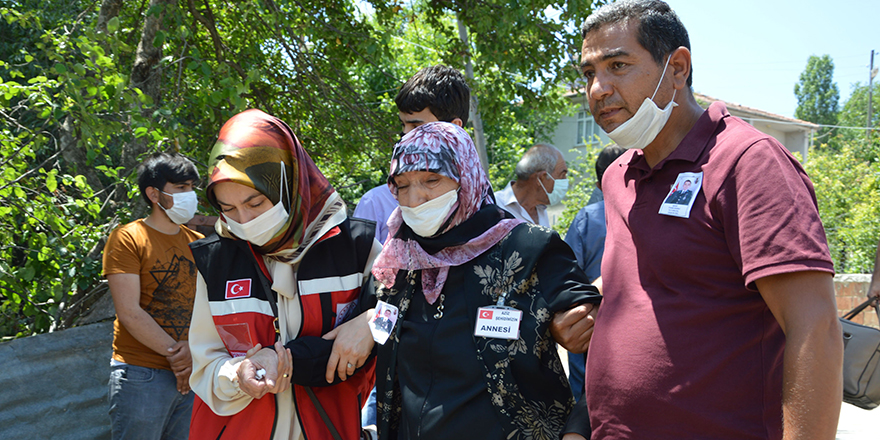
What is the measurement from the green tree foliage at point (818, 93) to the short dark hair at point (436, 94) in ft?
273

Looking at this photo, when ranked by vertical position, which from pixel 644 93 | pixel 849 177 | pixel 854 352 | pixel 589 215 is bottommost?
pixel 849 177

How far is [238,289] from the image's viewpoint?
2.29 metres

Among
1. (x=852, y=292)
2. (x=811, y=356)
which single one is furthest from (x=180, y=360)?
(x=852, y=292)

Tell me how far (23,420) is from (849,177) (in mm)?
21364

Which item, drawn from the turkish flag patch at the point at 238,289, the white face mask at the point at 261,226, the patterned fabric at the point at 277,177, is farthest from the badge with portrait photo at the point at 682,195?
the turkish flag patch at the point at 238,289

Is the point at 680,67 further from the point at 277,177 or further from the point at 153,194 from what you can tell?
the point at 153,194

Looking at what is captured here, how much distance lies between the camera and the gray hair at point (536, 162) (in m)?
4.24

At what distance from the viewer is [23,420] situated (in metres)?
4.15

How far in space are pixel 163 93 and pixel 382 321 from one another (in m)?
5.47

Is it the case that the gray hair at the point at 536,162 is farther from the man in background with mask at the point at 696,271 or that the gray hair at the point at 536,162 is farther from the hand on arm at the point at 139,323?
the hand on arm at the point at 139,323

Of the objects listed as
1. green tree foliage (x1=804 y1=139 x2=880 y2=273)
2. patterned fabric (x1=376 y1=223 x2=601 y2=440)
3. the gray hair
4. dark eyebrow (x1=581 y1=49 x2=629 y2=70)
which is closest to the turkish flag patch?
patterned fabric (x1=376 y1=223 x2=601 y2=440)

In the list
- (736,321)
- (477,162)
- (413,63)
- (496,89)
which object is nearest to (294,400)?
(477,162)

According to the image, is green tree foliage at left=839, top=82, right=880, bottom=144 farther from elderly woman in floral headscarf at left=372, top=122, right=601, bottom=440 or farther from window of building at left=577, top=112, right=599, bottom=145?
elderly woman in floral headscarf at left=372, top=122, right=601, bottom=440

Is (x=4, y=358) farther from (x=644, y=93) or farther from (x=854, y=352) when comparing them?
(x=854, y=352)
